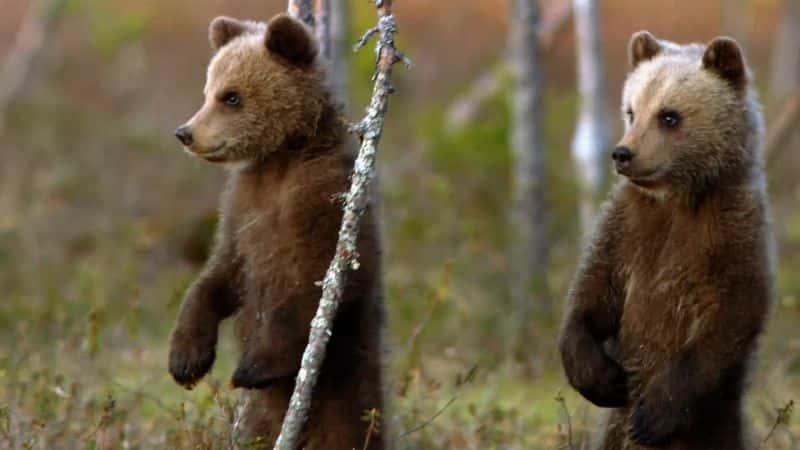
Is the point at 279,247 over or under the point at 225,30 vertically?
under

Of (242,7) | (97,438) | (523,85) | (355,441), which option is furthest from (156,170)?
(355,441)

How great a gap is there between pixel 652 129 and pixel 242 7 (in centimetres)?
2400

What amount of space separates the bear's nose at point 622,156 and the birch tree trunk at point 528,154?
6439 millimetres

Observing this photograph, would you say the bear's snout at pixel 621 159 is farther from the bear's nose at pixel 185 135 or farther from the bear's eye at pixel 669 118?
the bear's nose at pixel 185 135

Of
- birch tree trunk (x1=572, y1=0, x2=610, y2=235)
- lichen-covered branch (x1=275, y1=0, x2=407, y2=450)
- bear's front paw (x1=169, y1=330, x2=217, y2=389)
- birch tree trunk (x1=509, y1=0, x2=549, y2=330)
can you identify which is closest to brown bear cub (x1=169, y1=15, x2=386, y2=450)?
bear's front paw (x1=169, y1=330, x2=217, y2=389)

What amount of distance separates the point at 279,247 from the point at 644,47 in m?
1.95

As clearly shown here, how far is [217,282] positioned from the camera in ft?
22.2

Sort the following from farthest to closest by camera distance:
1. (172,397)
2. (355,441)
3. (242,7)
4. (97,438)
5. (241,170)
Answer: (242,7)
(172,397)
(97,438)
(241,170)
(355,441)

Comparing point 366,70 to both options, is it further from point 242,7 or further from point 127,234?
point 242,7

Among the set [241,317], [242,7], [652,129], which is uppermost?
[242,7]

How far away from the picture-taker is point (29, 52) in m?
21.3

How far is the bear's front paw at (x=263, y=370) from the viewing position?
6.18 m

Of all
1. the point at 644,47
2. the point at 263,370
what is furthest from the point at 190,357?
the point at 644,47

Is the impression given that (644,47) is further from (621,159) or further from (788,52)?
(788,52)
